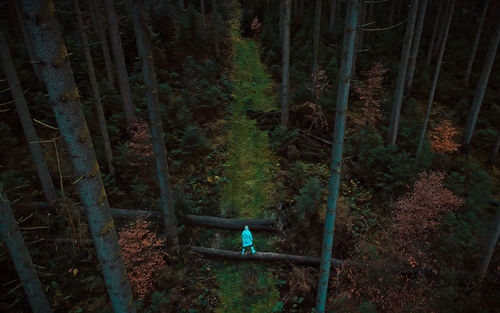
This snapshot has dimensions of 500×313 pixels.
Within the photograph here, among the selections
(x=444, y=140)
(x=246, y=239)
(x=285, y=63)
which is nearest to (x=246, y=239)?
(x=246, y=239)

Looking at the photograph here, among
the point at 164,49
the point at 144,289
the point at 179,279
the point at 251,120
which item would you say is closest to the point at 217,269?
the point at 179,279

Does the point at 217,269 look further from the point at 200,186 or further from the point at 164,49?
the point at 164,49

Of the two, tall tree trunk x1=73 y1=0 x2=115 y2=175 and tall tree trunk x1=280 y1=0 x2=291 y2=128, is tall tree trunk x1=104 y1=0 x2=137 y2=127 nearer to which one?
tall tree trunk x1=73 y1=0 x2=115 y2=175

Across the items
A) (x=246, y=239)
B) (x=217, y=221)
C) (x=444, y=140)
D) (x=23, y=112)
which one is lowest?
(x=217, y=221)

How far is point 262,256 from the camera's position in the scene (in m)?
9.88

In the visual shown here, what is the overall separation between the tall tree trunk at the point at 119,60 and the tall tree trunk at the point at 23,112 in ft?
15.6

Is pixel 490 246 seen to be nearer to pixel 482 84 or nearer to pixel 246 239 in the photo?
pixel 246 239

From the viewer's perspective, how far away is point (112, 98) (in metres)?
15.7

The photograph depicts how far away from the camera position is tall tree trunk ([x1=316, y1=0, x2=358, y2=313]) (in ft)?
18.4

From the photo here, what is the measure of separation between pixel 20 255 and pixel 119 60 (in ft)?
33.2

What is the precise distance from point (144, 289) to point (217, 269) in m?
2.42

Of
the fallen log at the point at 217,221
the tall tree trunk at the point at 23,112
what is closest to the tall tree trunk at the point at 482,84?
the fallen log at the point at 217,221

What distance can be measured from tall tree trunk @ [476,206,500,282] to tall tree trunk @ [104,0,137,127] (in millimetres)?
15062

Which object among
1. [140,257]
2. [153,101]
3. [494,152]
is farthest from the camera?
[494,152]
